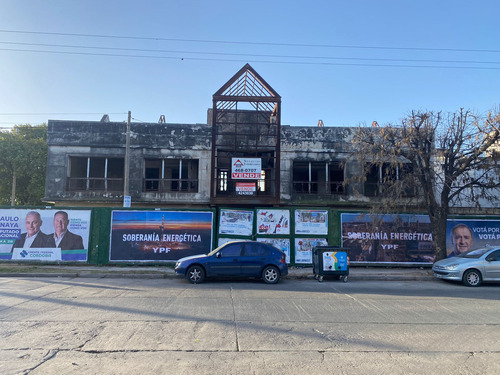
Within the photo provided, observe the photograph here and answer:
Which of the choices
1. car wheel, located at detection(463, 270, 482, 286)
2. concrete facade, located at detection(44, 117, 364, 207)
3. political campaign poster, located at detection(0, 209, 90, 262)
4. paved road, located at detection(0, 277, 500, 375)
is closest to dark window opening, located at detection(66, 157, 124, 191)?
concrete facade, located at detection(44, 117, 364, 207)

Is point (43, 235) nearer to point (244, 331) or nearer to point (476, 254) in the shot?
point (244, 331)

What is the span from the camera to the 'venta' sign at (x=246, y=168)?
23.0m

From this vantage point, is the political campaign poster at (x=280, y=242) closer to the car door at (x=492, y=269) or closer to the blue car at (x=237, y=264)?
the blue car at (x=237, y=264)

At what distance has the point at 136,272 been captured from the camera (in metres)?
13.8

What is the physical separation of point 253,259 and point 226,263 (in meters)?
0.90

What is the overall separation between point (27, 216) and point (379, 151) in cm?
1503

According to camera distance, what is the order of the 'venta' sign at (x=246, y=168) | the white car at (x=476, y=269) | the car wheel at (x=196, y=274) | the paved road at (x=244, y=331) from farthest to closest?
the 'venta' sign at (x=246, y=168), the white car at (x=476, y=269), the car wheel at (x=196, y=274), the paved road at (x=244, y=331)

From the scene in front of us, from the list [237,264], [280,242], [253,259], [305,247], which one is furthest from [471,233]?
[237,264]

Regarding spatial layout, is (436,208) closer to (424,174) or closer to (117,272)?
(424,174)

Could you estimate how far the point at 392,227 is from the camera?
53.3 ft

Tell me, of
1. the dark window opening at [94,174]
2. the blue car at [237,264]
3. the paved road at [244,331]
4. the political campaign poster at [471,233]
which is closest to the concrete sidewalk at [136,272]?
the blue car at [237,264]

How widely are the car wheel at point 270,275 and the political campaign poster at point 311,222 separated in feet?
13.4

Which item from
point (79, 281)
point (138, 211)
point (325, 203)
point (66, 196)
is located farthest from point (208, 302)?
point (66, 196)

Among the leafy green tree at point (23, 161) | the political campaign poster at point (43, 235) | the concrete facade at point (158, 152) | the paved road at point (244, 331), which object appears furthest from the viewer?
the leafy green tree at point (23, 161)
